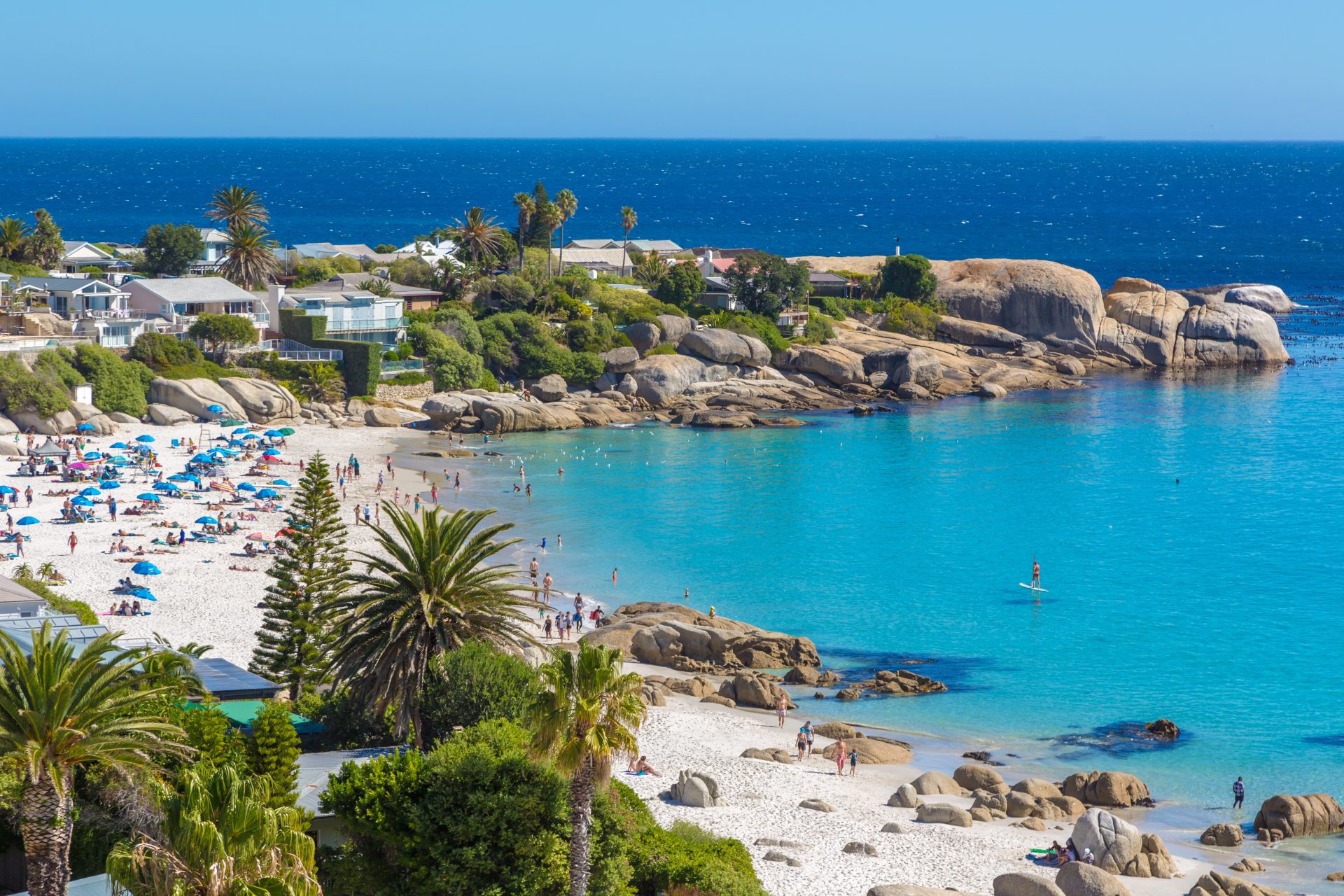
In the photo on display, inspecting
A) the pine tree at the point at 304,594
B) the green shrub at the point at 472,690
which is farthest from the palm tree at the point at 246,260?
the green shrub at the point at 472,690

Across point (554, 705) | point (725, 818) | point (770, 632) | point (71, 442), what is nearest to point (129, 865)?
point (554, 705)

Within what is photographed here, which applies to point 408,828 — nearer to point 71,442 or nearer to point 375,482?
point 375,482

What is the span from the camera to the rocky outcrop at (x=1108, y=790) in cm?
3059

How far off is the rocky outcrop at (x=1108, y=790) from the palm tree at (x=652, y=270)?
63812 millimetres

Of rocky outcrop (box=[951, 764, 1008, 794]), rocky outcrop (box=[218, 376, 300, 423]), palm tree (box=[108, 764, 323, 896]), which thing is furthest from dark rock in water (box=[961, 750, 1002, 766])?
rocky outcrop (box=[218, 376, 300, 423])

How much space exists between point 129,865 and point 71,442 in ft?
162

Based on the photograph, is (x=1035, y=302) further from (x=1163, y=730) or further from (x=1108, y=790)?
(x=1108, y=790)

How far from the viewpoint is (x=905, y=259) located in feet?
313

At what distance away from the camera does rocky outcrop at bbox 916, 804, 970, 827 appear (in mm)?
28922

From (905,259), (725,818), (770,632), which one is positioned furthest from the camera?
(905,259)

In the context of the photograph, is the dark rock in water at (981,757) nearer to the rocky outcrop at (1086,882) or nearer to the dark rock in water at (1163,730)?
the dark rock in water at (1163,730)

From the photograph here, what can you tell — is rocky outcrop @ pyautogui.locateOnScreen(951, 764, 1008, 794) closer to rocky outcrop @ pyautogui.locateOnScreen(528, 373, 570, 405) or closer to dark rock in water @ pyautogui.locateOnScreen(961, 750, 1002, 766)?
dark rock in water @ pyautogui.locateOnScreen(961, 750, 1002, 766)

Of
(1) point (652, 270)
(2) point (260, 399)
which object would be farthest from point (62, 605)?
(1) point (652, 270)

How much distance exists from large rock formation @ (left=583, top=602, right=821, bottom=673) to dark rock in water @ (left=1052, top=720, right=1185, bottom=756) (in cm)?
775
